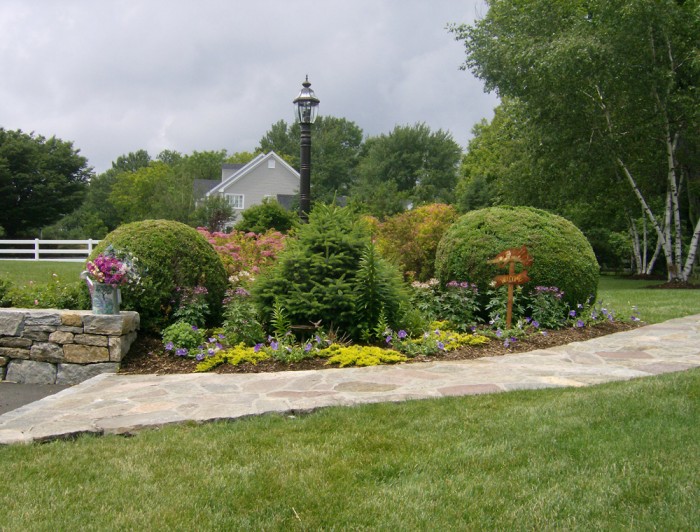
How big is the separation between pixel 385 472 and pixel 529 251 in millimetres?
5425

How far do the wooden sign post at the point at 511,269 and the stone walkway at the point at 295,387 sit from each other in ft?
2.80

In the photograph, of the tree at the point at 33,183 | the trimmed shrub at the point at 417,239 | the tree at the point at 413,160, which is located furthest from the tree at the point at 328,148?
the trimmed shrub at the point at 417,239

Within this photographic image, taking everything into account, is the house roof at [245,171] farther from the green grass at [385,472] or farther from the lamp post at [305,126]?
the green grass at [385,472]

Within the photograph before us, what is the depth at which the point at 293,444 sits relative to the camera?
10.9 feet

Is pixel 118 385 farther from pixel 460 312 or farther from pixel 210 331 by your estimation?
pixel 460 312

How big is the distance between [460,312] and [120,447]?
484cm

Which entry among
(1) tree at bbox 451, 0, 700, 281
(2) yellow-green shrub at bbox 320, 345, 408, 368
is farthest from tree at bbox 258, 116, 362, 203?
(2) yellow-green shrub at bbox 320, 345, 408, 368

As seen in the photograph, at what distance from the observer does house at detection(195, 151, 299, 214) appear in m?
38.0

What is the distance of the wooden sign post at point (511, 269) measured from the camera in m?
6.98

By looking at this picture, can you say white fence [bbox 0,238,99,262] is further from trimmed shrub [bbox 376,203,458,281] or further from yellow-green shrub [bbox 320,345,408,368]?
yellow-green shrub [bbox 320,345,408,368]

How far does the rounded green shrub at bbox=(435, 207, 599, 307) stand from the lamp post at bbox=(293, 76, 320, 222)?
7.80 feet

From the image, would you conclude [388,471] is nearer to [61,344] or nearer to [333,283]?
[333,283]

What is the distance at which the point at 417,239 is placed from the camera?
13.7 m

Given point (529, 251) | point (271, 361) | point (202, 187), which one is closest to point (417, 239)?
point (529, 251)
